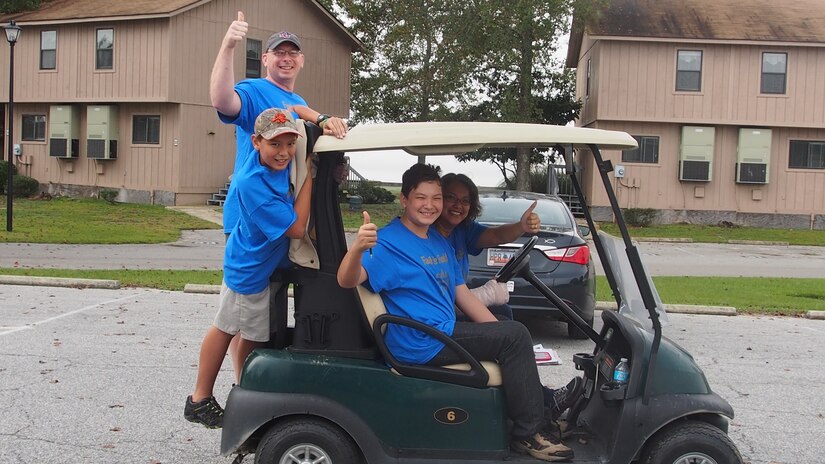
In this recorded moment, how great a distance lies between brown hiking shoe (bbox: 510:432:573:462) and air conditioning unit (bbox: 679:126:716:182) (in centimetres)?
2459

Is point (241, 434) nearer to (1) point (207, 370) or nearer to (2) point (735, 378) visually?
(1) point (207, 370)

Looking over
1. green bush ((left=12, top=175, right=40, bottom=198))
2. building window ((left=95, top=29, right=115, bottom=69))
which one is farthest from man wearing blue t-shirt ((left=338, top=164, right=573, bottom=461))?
green bush ((left=12, top=175, right=40, bottom=198))

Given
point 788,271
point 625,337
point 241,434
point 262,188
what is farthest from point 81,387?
point 788,271

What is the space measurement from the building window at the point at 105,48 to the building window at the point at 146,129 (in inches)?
74.2

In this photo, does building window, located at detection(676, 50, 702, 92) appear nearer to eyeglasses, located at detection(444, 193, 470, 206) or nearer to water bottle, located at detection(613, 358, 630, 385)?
eyeglasses, located at detection(444, 193, 470, 206)

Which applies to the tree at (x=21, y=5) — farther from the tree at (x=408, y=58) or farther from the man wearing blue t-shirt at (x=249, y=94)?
the man wearing blue t-shirt at (x=249, y=94)

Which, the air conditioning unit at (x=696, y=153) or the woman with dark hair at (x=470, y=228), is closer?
the woman with dark hair at (x=470, y=228)

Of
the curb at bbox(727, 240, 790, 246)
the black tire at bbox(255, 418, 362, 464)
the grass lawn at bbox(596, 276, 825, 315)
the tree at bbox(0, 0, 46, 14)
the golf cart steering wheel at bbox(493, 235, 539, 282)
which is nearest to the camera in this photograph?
the black tire at bbox(255, 418, 362, 464)

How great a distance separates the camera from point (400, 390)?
3791 millimetres

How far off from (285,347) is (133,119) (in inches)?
966

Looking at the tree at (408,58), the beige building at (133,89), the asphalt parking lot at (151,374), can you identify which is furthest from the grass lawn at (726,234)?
the asphalt parking lot at (151,374)

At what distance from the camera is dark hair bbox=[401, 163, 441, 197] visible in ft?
13.2

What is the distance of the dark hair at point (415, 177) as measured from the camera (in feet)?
13.2

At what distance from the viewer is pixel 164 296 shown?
10523 millimetres
